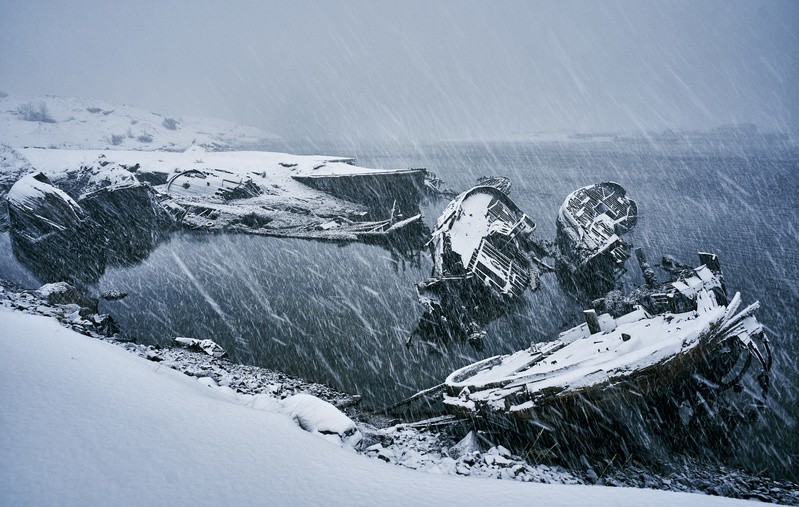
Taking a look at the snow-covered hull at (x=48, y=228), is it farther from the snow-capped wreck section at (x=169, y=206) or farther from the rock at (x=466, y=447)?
the rock at (x=466, y=447)

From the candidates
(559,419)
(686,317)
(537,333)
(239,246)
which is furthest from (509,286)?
(239,246)

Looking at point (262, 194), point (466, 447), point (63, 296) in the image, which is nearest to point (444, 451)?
point (466, 447)

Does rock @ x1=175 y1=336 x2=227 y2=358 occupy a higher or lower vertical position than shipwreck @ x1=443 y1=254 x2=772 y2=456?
higher

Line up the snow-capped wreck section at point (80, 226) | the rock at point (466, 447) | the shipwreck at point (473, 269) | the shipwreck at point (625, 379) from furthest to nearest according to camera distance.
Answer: the snow-capped wreck section at point (80, 226)
the shipwreck at point (473, 269)
the shipwreck at point (625, 379)
the rock at point (466, 447)

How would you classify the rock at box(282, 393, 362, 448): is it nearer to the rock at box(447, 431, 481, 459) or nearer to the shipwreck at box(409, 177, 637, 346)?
the rock at box(447, 431, 481, 459)

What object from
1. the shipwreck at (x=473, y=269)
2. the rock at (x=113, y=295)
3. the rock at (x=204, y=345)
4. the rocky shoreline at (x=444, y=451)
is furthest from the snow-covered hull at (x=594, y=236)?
the rock at (x=113, y=295)

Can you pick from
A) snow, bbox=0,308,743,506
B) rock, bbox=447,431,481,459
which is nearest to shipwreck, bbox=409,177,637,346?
rock, bbox=447,431,481,459

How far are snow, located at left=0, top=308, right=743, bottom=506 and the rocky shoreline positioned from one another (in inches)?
73.3

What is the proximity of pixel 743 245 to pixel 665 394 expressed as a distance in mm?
21991

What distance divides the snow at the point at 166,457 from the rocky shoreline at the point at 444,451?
6.11 ft

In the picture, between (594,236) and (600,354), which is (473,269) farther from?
(594,236)

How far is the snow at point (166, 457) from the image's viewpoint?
2.97m

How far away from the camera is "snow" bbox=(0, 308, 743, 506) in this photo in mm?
2969

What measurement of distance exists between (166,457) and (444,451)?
5272 mm
